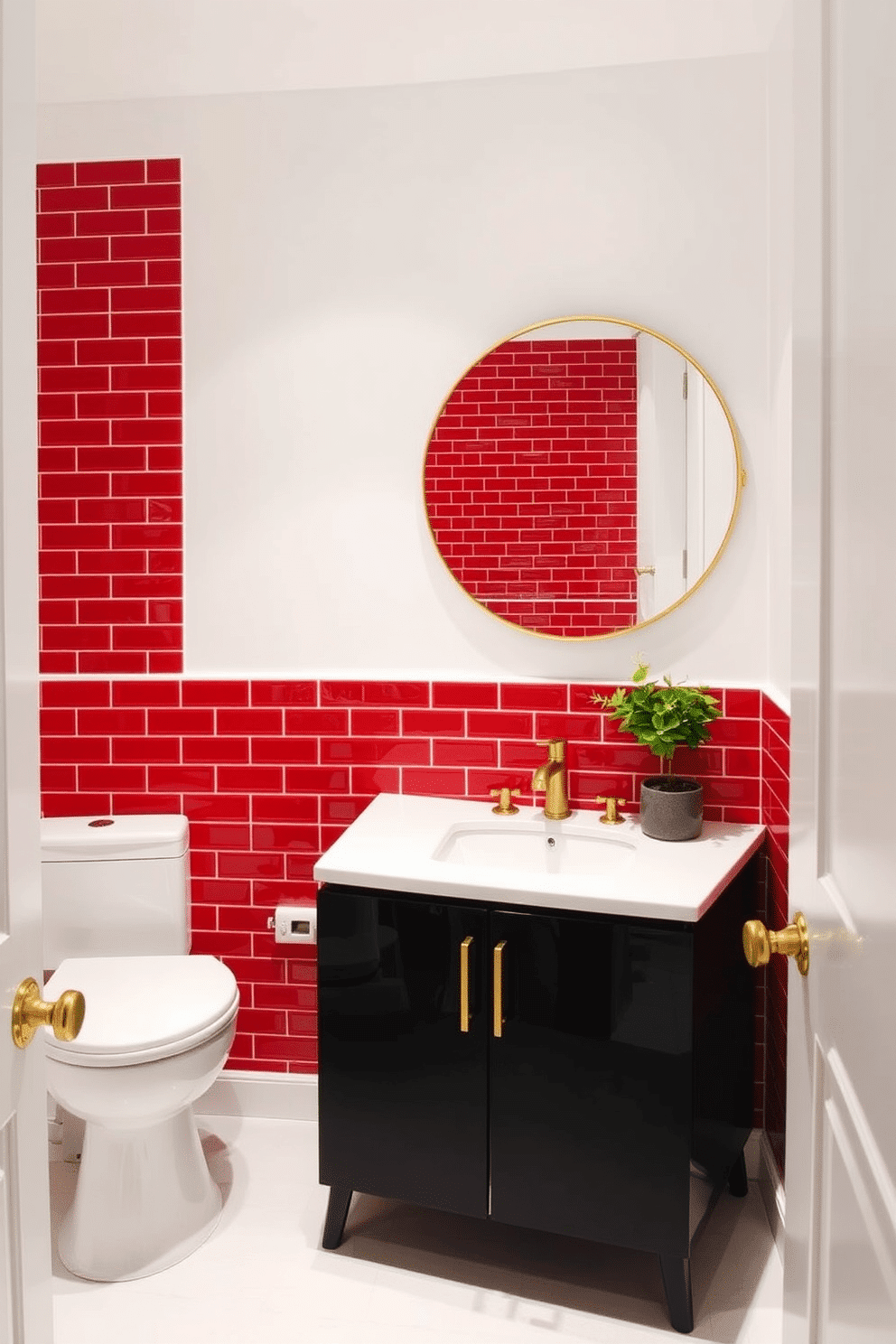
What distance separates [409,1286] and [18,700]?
1.66 m

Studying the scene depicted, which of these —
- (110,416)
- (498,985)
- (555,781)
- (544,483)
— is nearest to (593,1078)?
(498,985)

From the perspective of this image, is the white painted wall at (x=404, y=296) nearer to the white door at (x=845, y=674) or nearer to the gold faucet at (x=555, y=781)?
the gold faucet at (x=555, y=781)

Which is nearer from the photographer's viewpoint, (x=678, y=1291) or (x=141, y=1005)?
(x=678, y=1291)

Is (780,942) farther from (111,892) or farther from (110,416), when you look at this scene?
(110,416)

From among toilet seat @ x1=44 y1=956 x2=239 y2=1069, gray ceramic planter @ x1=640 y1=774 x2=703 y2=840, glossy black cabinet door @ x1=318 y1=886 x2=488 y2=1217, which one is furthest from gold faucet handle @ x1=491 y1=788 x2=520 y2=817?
toilet seat @ x1=44 y1=956 x2=239 y2=1069

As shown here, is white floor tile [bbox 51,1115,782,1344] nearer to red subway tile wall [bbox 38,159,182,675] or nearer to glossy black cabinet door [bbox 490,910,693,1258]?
glossy black cabinet door [bbox 490,910,693,1258]

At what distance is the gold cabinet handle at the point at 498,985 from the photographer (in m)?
2.01

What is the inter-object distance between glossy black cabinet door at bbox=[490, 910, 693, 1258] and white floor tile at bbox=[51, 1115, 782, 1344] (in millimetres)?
184

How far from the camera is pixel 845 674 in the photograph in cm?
94

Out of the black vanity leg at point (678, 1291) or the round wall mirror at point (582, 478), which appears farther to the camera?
the round wall mirror at point (582, 478)

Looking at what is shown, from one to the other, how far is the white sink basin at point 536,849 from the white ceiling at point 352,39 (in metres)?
1.72

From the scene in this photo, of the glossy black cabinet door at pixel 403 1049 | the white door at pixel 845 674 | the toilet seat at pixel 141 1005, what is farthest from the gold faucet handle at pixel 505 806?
the white door at pixel 845 674

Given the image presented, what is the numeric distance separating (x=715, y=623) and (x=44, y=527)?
5.43 feet

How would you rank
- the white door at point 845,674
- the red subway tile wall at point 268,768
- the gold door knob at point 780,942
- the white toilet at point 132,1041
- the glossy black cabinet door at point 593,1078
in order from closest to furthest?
1. the white door at point 845,674
2. the gold door knob at point 780,942
3. the glossy black cabinet door at point 593,1078
4. the white toilet at point 132,1041
5. the red subway tile wall at point 268,768
